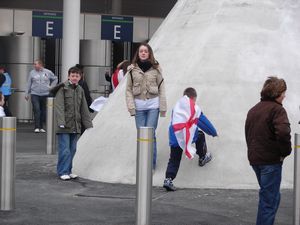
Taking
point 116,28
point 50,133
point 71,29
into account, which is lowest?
point 50,133

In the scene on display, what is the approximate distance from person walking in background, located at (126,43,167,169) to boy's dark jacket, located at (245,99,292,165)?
3.01 m

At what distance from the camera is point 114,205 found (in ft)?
30.3

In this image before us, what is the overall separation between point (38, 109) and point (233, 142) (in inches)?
370

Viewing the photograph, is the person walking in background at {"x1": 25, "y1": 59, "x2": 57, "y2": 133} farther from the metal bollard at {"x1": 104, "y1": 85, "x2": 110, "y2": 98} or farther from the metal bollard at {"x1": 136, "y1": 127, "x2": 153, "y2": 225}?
the metal bollard at {"x1": 136, "y1": 127, "x2": 153, "y2": 225}

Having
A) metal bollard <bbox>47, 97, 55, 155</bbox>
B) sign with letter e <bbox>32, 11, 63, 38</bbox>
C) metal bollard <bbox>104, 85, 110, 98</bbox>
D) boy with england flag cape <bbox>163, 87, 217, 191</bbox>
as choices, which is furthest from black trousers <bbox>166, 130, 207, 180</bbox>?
sign with letter e <bbox>32, 11, 63, 38</bbox>

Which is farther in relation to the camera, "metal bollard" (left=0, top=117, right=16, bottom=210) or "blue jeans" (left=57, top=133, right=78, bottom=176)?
"blue jeans" (left=57, top=133, right=78, bottom=176)

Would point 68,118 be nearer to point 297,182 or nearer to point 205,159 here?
point 205,159

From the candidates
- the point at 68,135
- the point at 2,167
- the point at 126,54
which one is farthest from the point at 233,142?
the point at 126,54

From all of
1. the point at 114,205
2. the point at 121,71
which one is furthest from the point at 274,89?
the point at 121,71

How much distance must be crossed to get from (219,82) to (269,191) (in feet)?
12.4

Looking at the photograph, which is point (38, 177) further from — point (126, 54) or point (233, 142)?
point (126, 54)

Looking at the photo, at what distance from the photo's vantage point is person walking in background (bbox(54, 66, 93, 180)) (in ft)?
36.2

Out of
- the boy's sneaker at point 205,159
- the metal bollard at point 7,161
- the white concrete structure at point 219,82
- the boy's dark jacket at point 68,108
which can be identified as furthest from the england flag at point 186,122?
the metal bollard at point 7,161

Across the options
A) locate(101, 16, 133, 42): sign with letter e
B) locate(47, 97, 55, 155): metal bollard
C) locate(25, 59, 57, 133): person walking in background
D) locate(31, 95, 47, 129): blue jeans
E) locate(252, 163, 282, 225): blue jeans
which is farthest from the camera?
locate(101, 16, 133, 42): sign with letter e
